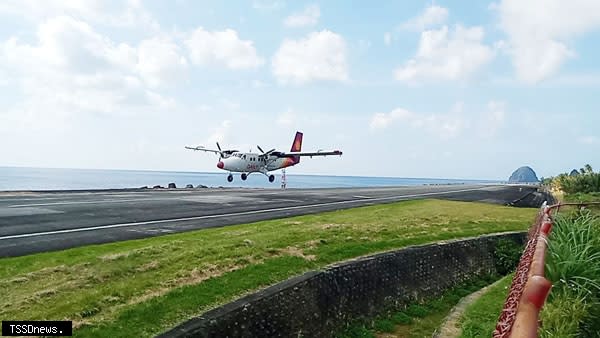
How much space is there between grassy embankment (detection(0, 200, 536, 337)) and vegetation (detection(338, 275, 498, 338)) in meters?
1.36

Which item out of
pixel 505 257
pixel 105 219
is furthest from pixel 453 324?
pixel 105 219

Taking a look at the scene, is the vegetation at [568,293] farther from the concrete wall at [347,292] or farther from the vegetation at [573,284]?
the concrete wall at [347,292]

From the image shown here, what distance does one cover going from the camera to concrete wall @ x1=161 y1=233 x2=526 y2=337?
6.25 m

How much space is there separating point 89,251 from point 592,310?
317 inches

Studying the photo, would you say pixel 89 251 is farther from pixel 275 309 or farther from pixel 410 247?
pixel 410 247

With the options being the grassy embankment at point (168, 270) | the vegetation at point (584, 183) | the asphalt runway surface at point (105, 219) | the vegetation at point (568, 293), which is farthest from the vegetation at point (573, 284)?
the vegetation at point (584, 183)

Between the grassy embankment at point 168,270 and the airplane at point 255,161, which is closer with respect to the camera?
the grassy embankment at point 168,270

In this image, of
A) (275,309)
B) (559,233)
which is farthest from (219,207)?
(559,233)

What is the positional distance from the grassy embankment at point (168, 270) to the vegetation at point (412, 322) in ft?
4.48

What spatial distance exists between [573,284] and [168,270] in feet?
19.6

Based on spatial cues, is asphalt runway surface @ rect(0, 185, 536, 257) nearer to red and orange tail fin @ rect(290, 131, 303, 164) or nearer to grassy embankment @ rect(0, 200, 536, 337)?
grassy embankment @ rect(0, 200, 536, 337)

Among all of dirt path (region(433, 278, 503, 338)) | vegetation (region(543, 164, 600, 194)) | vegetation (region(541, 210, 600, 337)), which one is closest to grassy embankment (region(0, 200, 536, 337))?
dirt path (region(433, 278, 503, 338))

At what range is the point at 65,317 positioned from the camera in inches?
216

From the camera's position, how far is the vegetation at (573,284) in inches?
211
